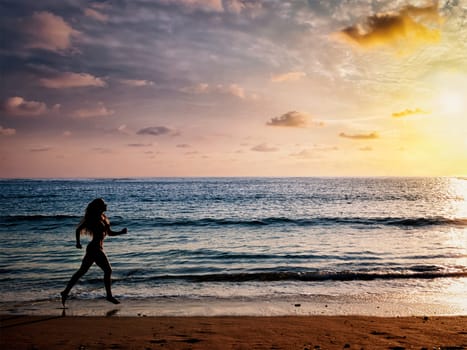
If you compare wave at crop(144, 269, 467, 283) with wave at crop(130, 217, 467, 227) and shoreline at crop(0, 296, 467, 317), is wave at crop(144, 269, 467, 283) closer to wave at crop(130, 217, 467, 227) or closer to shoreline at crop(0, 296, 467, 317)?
shoreline at crop(0, 296, 467, 317)

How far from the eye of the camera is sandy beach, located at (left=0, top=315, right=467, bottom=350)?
5523 mm

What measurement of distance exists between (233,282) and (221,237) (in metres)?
9.40

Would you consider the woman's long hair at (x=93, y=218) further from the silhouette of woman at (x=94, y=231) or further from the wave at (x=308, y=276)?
the wave at (x=308, y=276)

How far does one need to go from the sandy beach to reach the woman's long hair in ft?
6.18

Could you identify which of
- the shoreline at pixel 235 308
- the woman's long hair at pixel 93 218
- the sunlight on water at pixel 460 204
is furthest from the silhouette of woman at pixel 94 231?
the sunlight on water at pixel 460 204

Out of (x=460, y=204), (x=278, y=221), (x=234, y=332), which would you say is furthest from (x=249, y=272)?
(x=460, y=204)

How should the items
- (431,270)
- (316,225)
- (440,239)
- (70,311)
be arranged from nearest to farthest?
(70,311)
(431,270)
(440,239)
(316,225)

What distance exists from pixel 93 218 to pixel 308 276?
7.08 meters

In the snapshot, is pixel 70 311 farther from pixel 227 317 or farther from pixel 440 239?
pixel 440 239

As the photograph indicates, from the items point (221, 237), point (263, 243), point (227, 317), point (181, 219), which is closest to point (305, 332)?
point (227, 317)

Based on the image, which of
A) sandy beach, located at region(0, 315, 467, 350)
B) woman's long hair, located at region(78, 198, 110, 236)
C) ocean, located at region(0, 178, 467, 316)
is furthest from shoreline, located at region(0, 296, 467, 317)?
woman's long hair, located at region(78, 198, 110, 236)

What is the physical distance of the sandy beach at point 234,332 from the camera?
5.52 meters

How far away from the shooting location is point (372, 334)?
598 centimetres

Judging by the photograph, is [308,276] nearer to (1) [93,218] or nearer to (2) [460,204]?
(1) [93,218]
